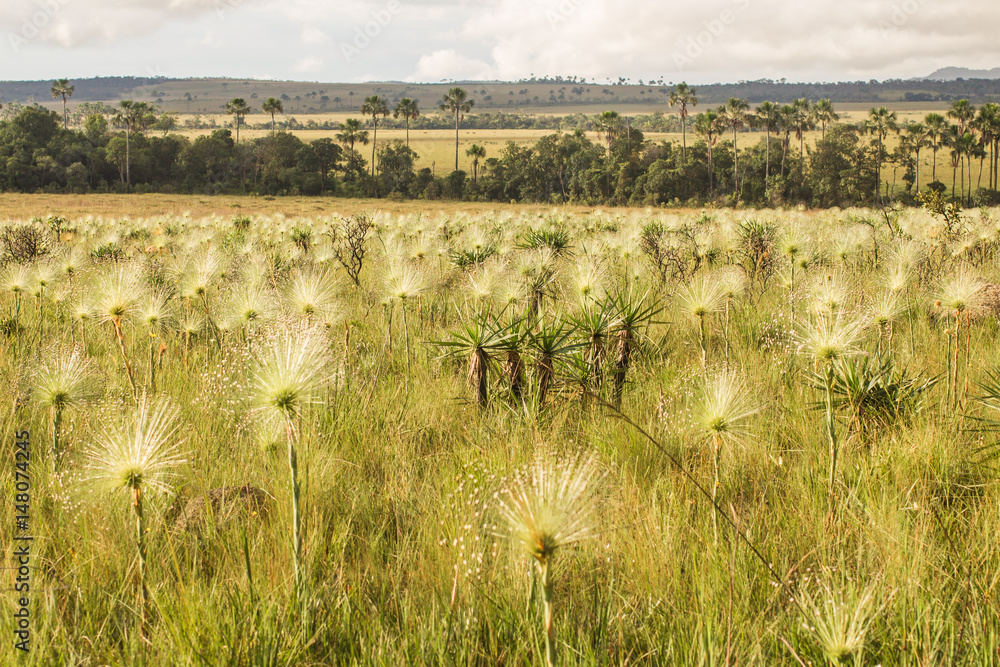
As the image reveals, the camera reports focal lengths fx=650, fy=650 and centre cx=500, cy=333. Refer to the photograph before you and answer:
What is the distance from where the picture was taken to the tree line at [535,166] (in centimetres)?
7319

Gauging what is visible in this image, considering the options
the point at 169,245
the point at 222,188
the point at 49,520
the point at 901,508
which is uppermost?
the point at 222,188

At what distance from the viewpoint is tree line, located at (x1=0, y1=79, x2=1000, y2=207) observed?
73.2 metres

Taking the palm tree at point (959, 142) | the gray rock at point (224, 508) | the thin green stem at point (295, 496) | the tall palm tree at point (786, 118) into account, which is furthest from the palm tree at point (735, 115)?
the thin green stem at point (295, 496)

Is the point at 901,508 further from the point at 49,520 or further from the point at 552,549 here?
the point at 49,520

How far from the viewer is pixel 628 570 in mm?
2730

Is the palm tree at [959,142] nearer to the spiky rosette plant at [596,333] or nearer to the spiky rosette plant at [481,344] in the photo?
the spiky rosette plant at [596,333]

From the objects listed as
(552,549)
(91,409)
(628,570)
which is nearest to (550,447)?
(628,570)

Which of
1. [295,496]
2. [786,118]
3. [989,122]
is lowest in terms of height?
[295,496]

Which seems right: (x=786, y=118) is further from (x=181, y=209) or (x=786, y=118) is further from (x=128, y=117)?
(x=128, y=117)

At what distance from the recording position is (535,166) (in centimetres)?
8525

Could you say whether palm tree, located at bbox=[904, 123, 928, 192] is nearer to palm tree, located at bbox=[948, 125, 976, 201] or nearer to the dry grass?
palm tree, located at bbox=[948, 125, 976, 201]

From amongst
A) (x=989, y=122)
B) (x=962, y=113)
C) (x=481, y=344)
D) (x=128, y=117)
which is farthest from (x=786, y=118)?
(x=481, y=344)

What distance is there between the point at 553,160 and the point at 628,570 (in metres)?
87.2

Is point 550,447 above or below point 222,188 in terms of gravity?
below
